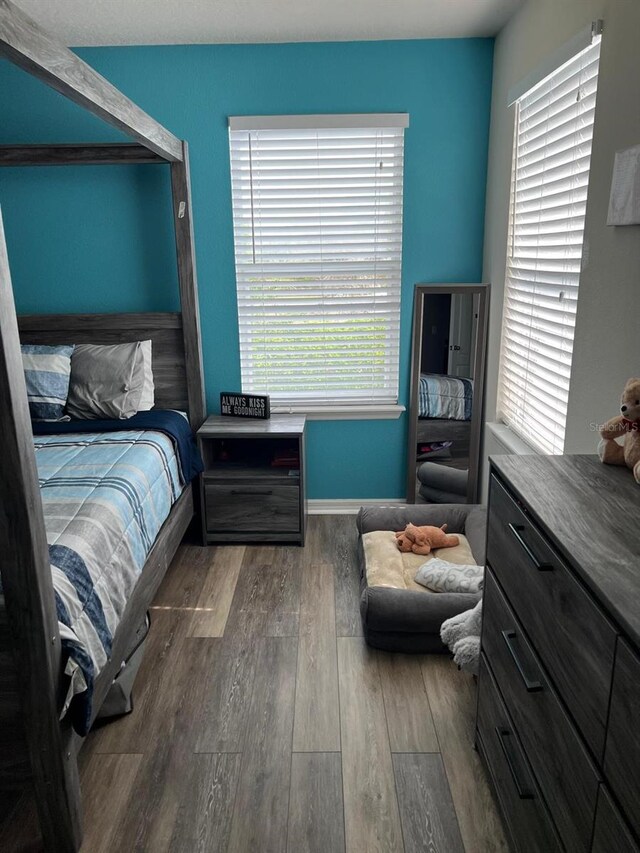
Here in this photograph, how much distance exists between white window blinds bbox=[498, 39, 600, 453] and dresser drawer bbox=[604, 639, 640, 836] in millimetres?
1492

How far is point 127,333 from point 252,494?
1.11 m

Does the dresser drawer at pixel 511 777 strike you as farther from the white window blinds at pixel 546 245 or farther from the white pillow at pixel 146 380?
the white pillow at pixel 146 380

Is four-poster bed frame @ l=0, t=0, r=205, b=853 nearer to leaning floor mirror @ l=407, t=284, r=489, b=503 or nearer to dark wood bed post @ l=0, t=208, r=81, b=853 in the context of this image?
dark wood bed post @ l=0, t=208, r=81, b=853

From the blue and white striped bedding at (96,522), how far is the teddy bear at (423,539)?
1.09 metres

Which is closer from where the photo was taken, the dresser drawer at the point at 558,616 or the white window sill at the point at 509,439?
the dresser drawer at the point at 558,616

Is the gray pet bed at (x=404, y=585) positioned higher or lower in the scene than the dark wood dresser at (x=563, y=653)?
lower

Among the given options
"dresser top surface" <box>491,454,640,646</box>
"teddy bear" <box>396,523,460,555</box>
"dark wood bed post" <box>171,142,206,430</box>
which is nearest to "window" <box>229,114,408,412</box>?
"dark wood bed post" <box>171,142,206,430</box>

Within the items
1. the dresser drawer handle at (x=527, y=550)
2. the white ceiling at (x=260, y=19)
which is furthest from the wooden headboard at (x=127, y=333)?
the dresser drawer handle at (x=527, y=550)

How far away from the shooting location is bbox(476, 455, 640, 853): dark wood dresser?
3.11ft

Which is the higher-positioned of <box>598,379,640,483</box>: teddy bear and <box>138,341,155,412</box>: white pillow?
<box>598,379,640,483</box>: teddy bear

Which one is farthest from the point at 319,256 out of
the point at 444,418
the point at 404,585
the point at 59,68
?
the point at 59,68

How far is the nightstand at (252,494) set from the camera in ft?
10.6

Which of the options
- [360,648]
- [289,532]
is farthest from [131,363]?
[360,648]

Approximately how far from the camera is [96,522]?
6.56ft
